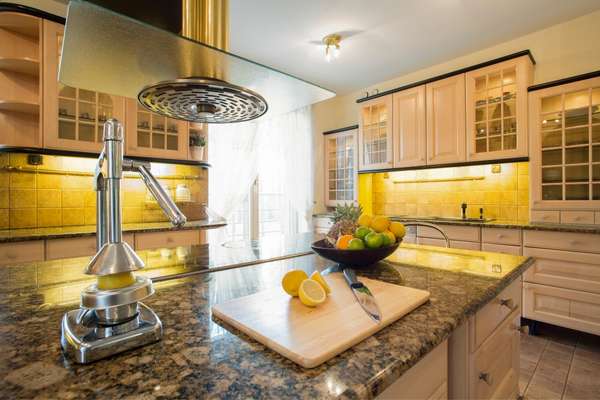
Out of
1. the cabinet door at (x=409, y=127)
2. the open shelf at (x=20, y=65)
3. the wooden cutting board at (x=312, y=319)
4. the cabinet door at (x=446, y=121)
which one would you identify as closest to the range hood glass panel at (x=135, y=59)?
the wooden cutting board at (x=312, y=319)

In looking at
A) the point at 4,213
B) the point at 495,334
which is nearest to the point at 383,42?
the point at 495,334

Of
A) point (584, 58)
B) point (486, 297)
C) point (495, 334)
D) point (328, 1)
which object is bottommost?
point (495, 334)

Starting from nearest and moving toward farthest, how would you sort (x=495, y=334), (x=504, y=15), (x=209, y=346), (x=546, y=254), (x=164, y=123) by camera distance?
(x=209, y=346) < (x=495, y=334) < (x=546, y=254) < (x=504, y=15) < (x=164, y=123)

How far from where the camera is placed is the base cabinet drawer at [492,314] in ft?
2.76

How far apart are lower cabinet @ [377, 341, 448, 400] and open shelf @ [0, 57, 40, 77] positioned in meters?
2.95

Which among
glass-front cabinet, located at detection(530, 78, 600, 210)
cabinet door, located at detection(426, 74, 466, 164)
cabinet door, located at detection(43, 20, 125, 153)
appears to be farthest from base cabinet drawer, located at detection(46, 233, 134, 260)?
glass-front cabinet, located at detection(530, 78, 600, 210)

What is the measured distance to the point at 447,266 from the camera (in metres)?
1.12

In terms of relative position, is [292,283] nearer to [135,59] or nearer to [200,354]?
[200,354]

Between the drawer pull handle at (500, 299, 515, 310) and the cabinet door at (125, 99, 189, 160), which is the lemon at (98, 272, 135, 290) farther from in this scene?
the cabinet door at (125, 99, 189, 160)

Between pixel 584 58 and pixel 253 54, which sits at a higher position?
pixel 253 54

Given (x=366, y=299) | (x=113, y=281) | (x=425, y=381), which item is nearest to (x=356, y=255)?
(x=366, y=299)

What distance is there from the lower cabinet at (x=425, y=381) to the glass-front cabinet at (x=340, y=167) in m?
3.32

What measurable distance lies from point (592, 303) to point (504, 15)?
7.75 ft

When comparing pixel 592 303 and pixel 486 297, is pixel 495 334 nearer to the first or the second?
pixel 486 297
